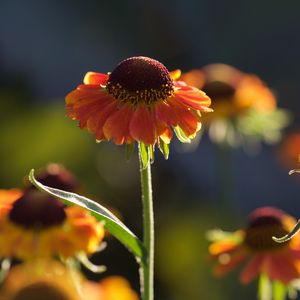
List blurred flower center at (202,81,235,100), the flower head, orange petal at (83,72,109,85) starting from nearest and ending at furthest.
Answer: orange petal at (83,72,109,85), the flower head, blurred flower center at (202,81,235,100)

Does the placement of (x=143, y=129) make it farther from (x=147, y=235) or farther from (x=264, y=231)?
(x=264, y=231)

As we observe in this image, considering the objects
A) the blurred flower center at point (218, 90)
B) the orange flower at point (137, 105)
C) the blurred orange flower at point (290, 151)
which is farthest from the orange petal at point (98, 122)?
the blurred orange flower at point (290, 151)

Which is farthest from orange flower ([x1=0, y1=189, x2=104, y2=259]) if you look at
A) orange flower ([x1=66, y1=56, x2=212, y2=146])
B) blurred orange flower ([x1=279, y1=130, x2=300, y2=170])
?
blurred orange flower ([x1=279, y1=130, x2=300, y2=170])

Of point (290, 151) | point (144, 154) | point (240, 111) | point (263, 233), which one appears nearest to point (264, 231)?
point (263, 233)

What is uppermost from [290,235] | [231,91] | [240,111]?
[231,91]

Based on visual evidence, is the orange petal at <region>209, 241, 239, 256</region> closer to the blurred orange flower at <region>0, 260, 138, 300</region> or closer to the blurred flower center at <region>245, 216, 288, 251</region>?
the blurred flower center at <region>245, 216, 288, 251</region>

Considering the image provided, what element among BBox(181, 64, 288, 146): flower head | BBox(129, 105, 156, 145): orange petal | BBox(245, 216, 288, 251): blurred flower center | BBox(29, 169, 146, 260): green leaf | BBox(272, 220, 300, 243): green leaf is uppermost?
BBox(181, 64, 288, 146): flower head

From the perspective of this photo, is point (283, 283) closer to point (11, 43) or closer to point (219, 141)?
point (219, 141)
